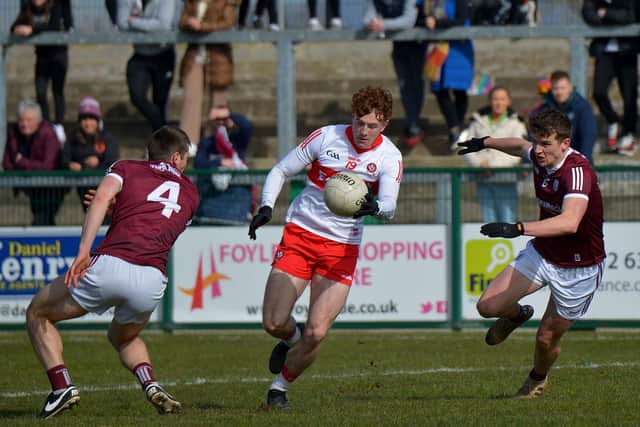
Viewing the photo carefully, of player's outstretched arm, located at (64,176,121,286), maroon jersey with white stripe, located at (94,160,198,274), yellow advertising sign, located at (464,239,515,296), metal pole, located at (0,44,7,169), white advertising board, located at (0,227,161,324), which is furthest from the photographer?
metal pole, located at (0,44,7,169)

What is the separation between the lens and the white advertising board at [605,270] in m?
14.3

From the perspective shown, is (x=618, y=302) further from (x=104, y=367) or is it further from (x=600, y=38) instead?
(x=104, y=367)

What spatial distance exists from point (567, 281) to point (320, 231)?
1813 millimetres

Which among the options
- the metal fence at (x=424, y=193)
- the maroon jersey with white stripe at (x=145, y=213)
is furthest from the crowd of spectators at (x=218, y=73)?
the maroon jersey with white stripe at (x=145, y=213)

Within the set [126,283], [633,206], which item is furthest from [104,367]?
[633,206]

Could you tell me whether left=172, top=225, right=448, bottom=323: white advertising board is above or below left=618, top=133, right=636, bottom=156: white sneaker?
below

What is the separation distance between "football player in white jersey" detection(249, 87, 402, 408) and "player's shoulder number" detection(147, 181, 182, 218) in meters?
0.62

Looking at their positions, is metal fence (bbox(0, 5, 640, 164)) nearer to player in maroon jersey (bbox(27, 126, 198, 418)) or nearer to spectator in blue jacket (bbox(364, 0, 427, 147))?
spectator in blue jacket (bbox(364, 0, 427, 147))

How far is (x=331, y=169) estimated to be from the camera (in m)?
9.35

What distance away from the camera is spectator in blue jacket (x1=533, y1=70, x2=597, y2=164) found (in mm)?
14281

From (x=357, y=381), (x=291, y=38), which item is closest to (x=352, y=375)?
(x=357, y=381)

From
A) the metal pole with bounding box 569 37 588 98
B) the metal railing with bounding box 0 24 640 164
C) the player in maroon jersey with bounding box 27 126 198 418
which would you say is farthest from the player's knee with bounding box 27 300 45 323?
the metal pole with bounding box 569 37 588 98

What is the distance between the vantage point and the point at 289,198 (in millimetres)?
15461

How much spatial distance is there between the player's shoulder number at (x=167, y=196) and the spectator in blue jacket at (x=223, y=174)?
19.9 feet
